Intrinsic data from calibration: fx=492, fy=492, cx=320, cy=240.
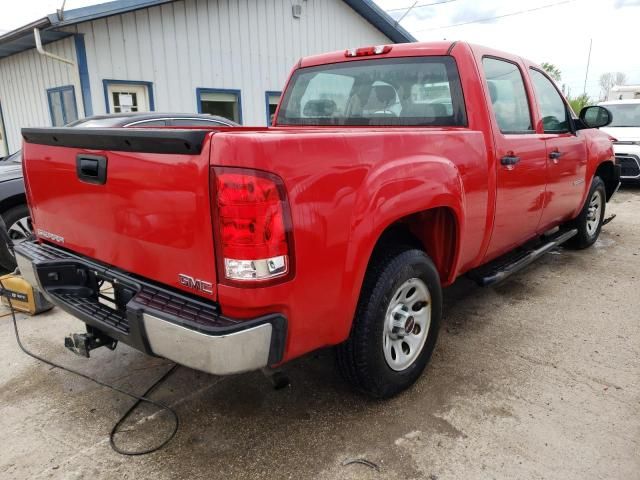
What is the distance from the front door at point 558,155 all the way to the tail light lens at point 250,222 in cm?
278

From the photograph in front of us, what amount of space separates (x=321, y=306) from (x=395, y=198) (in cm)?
62

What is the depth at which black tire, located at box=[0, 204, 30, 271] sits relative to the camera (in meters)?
4.45

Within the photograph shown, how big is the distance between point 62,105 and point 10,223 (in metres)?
5.85

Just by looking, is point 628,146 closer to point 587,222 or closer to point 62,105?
point 587,222

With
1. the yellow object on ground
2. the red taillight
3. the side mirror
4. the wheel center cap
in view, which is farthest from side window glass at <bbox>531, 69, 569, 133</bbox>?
the yellow object on ground

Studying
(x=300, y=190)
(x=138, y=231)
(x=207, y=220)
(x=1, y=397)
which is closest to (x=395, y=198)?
(x=300, y=190)

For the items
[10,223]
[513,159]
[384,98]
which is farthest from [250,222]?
[10,223]

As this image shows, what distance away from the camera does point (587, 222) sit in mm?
5461

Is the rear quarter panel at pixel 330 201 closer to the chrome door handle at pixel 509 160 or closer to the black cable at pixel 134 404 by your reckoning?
the chrome door handle at pixel 509 160

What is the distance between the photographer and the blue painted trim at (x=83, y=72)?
28.1ft

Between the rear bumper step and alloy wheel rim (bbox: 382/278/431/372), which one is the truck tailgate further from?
alloy wheel rim (bbox: 382/278/431/372)

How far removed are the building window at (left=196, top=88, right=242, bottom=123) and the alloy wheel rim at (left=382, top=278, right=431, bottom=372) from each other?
8.75 meters

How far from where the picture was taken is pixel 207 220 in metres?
1.81

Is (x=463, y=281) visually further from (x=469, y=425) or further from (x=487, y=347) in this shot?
(x=469, y=425)
